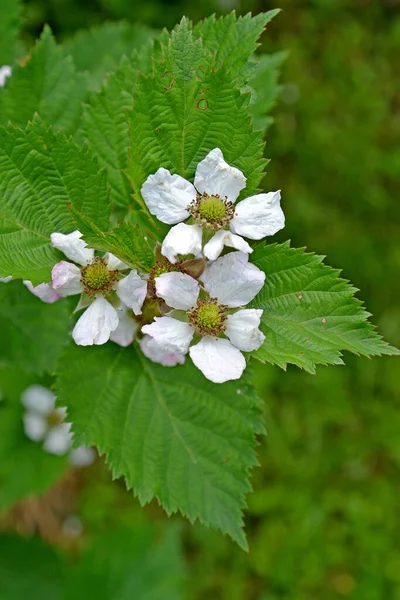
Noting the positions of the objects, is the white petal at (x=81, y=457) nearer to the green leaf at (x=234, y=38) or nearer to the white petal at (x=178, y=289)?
the white petal at (x=178, y=289)

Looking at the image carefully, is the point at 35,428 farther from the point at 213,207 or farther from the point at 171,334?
the point at 213,207

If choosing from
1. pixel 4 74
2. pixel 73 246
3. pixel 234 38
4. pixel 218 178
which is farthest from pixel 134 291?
pixel 4 74

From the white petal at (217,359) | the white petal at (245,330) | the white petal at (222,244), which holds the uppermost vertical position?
the white petal at (222,244)

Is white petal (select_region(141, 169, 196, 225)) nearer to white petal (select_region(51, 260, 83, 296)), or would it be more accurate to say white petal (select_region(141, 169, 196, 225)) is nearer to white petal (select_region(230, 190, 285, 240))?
white petal (select_region(230, 190, 285, 240))

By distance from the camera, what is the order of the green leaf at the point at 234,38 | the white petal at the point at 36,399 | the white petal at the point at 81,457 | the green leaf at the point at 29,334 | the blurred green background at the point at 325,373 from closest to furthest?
the green leaf at the point at 234,38 → the green leaf at the point at 29,334 → the white petal at the point at 36,399 → the white petal at the point at 81,457 → the blurred green background at the point at 325,373

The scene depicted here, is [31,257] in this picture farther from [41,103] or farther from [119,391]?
[41,103]

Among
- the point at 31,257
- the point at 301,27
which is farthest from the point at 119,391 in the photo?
the point at 301,27

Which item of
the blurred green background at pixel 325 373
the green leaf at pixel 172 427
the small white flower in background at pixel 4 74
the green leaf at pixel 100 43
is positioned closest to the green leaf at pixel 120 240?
the green leaf at pixel 172 427
